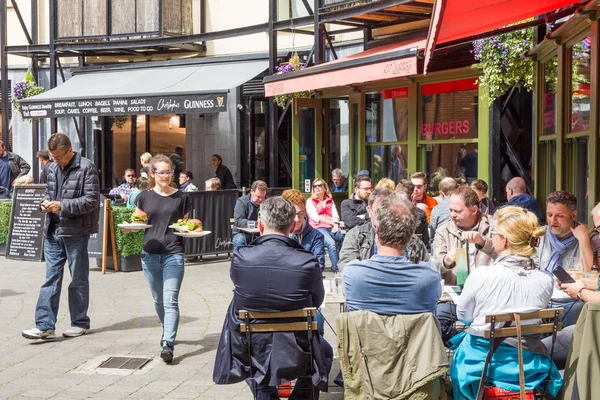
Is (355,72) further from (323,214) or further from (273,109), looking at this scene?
(273,109)

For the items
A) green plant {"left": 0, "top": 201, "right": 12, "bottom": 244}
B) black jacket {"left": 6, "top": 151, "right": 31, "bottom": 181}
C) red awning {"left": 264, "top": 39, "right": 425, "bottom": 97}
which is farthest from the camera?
black jacket {"left": 6, "top": 151, "right": 31, "bottom": 181}

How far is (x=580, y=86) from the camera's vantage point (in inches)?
338

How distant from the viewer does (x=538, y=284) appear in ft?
15.5

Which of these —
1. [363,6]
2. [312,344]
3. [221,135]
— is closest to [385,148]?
[363,6]

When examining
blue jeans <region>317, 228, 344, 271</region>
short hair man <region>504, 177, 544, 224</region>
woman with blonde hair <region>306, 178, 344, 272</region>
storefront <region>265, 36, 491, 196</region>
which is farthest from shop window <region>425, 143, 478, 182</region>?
short hair man <region>504, 177, 544, 224</region>

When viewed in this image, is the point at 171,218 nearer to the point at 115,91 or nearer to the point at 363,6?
the point at 363,6

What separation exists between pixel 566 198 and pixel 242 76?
38.4 feet

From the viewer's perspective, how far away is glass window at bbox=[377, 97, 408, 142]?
14.2 meters

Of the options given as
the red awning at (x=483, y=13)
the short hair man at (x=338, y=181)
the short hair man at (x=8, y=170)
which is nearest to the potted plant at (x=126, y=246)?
the short hair man at (x=8, y=170)

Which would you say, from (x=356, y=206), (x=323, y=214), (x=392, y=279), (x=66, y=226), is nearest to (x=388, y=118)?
(x=323, y=214)

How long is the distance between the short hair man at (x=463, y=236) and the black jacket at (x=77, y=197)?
128 inches

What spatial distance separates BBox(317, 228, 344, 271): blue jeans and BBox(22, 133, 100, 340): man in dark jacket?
4531 mm

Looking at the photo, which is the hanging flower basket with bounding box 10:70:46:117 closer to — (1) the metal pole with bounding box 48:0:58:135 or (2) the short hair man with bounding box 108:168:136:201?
(1) the metal pole with bounding box 48:0:58:135

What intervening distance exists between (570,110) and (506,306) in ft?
16.2
